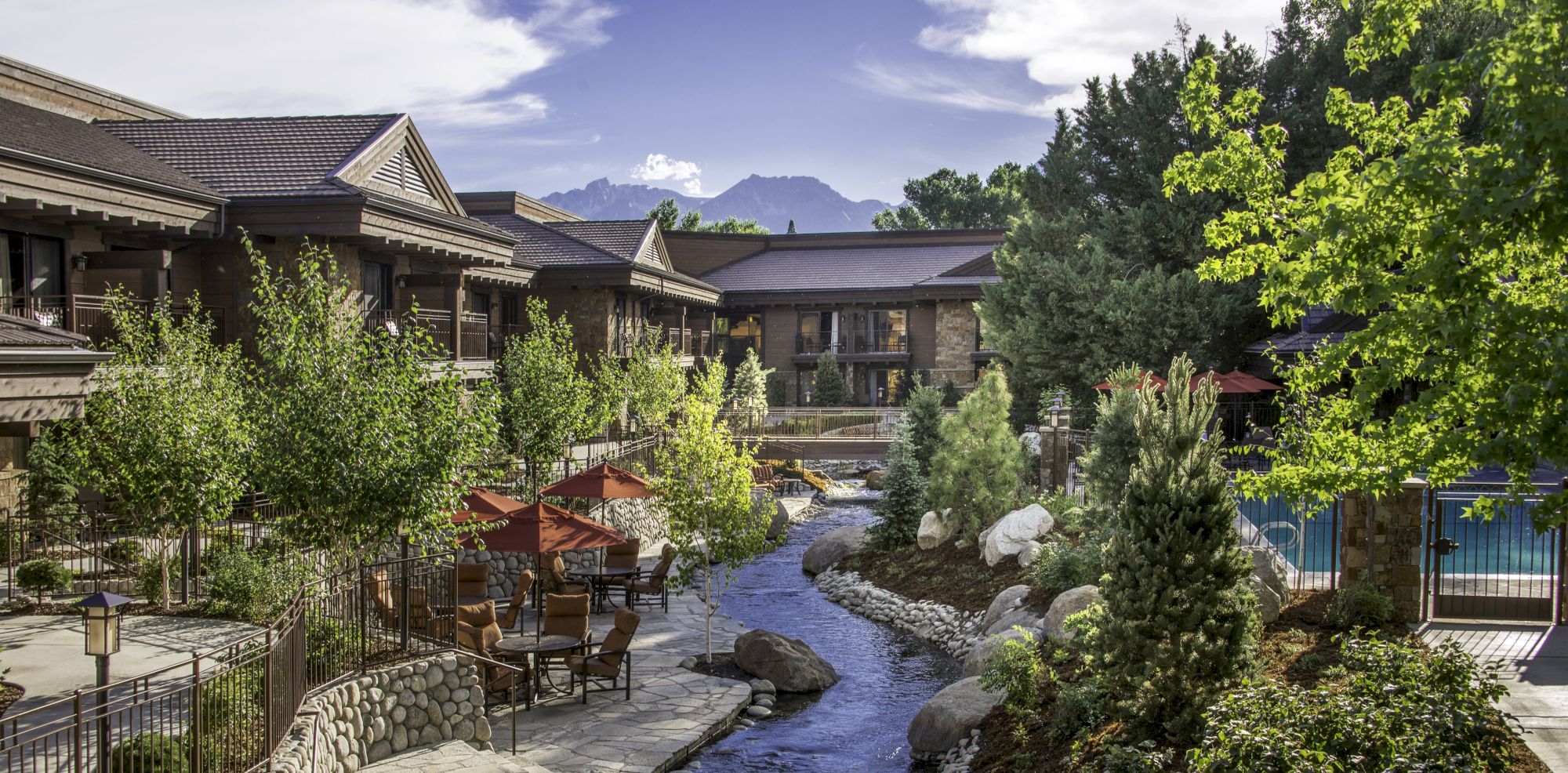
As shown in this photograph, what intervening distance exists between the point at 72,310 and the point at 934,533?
16.2 metres

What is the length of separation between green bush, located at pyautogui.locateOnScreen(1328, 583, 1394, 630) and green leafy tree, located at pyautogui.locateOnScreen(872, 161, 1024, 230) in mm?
70091

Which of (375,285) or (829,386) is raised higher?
(375,285)

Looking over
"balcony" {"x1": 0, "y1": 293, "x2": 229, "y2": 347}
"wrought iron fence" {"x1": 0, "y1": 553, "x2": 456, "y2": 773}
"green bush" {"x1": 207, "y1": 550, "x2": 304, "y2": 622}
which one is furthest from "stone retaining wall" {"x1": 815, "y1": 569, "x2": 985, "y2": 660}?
"balcony" {"x1": 0, "y1": 293, "x2": 229, "y2": 347}

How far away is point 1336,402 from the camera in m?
8.65

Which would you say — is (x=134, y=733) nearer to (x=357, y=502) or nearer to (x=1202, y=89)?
(x=357, y=502)

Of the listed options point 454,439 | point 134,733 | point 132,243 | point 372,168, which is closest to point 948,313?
point 372,168

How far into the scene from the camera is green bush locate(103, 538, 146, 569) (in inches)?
618

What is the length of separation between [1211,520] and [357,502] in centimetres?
912

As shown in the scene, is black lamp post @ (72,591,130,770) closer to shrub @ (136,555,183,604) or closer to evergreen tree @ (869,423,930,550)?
shrub @ (136,555,183,604)

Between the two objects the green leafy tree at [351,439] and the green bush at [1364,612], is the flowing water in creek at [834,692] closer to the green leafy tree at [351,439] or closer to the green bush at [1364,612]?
the green leafy tree at [351,439]

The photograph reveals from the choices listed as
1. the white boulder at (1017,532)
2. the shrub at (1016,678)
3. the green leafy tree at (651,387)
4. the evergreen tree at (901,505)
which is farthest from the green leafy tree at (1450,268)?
the green leafy tree at (651,387)

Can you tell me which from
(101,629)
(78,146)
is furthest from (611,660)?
(78,146)

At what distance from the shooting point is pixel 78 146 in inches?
752

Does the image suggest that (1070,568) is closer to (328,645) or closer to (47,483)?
(328,645)
